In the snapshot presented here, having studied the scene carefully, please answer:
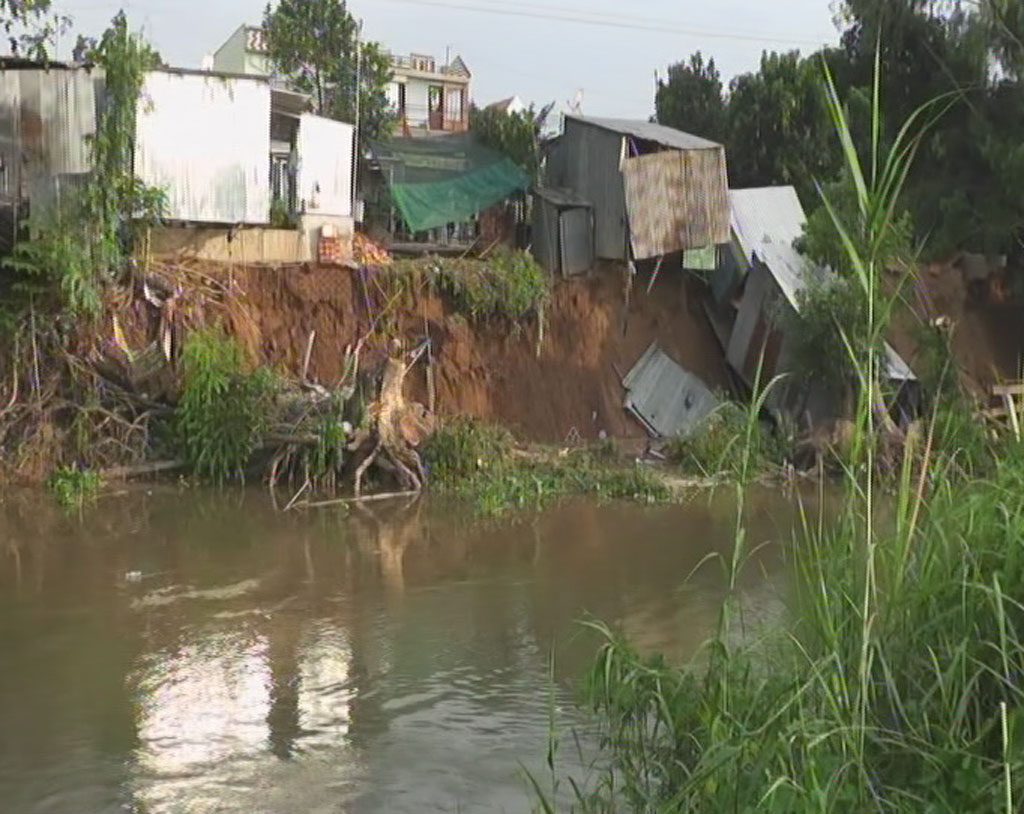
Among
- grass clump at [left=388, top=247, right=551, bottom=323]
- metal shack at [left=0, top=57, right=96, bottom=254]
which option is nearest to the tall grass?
metal shack at [left=0, top=57, right=96, bottom=254]

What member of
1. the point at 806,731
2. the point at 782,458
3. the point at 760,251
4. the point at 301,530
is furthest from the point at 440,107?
the point at 806,731

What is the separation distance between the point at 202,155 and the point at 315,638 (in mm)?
9075

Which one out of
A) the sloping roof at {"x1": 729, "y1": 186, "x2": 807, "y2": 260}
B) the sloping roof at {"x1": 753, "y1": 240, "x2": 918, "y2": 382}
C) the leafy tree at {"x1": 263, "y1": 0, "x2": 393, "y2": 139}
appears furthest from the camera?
the leafy tree at {"x1": 263, "y1": 0, "x2": 393, "y2": 139}

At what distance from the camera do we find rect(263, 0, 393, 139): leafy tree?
34.8 meters

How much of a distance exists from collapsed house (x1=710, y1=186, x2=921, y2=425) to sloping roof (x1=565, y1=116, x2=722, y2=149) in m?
1.22

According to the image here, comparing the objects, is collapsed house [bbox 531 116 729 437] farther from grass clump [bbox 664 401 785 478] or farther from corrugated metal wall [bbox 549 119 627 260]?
grass clump [bbox 664 401 785 478]

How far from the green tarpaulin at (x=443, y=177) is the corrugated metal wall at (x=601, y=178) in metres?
1.18

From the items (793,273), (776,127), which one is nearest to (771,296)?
(793,273)

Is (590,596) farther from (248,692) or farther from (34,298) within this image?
(34,298)

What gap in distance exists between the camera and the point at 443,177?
20.5 metres

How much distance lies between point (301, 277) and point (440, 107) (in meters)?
33.4

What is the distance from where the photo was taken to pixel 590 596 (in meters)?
9.46

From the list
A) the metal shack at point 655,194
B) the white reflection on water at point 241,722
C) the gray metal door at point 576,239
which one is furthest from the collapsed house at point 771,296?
the white reflection on water at point 241,722

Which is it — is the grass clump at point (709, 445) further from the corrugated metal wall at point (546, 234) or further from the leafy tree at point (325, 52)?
the leafy tree at point (325, 52)
